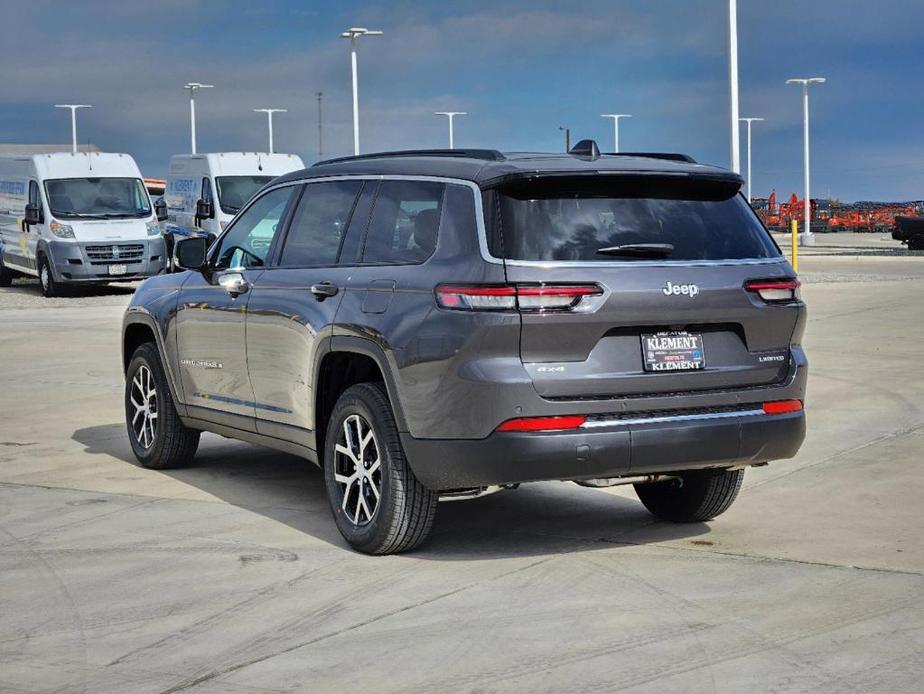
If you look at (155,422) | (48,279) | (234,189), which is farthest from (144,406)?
(234,189)

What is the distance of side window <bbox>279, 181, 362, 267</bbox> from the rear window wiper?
149 cm

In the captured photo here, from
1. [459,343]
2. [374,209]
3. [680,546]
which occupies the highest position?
[374,209]

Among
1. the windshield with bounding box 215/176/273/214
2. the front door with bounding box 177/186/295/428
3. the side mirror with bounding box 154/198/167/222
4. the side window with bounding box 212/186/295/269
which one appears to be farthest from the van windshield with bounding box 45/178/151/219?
the side window with bounding box 212/186/295/269

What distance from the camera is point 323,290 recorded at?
7152mm

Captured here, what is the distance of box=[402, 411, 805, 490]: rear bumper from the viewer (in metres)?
6.19

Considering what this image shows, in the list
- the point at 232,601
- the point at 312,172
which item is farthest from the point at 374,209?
the point at 232,601

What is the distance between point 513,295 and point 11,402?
7652 millimetres

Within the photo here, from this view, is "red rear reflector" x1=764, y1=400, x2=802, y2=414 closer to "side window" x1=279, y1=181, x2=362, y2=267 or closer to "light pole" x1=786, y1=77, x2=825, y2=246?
"side window" x1=279, y1=181, x2=362, y2=267

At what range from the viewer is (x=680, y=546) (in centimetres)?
698

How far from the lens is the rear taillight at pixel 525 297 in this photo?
615 centimetres

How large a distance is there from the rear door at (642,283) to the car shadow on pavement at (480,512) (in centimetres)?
100

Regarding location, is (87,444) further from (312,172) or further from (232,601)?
(232,601)

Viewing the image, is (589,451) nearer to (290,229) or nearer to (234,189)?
(290,229)

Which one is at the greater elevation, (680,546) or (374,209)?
(374,209)
